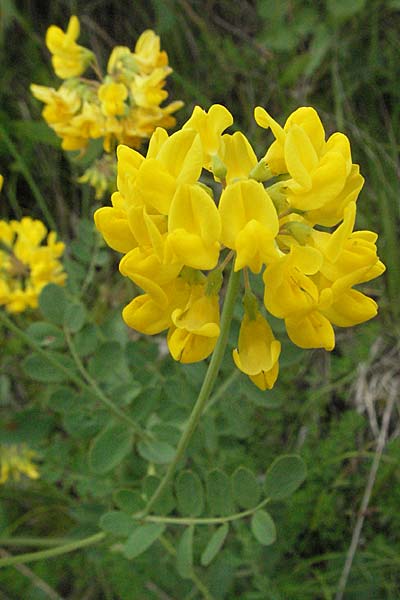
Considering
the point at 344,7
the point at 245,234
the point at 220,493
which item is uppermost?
the point at 245,234

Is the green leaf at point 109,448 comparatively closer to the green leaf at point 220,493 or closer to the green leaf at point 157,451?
the green leaf at point 157,451

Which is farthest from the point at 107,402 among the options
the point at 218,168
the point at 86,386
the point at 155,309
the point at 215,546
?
the point at 218,168

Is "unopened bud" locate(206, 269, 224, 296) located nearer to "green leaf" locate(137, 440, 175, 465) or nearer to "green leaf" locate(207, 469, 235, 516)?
"green leaf" locate(207, 469, 235, 516)

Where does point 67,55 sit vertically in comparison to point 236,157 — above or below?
below

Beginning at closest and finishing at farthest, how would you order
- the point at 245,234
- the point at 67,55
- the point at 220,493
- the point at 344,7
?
the point at 245,234, the point at 220,493, the point at 67,55, the point at 344,7

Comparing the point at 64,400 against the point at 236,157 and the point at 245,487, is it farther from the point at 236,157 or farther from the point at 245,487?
the point at 236,157

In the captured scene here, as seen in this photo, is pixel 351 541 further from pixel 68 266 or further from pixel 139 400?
pixel 68 266

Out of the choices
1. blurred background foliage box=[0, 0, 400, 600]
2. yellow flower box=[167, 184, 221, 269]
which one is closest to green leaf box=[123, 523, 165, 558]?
blurred background foliage box=[0, 0, 400, 600]

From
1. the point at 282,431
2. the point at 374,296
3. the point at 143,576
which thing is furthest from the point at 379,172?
the point at 143,576
